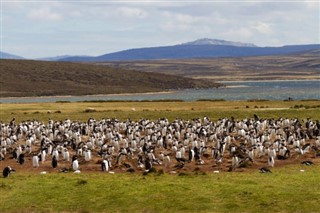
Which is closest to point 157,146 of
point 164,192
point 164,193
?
point 164,192

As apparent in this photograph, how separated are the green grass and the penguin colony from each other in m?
3.08

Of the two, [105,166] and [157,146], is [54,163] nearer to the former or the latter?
[105,166]

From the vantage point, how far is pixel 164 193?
2461cm

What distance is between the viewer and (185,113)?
70.4 m

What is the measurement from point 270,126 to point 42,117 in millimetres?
32229

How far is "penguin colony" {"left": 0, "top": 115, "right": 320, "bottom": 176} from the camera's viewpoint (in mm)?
33312

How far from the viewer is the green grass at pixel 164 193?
22969 millimetres

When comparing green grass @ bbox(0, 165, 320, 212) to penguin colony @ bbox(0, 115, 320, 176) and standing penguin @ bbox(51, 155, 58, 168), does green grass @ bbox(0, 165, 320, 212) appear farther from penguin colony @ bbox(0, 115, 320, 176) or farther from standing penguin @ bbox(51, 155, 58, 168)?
standing penguin @ bbox(51, 155, 58, 168)

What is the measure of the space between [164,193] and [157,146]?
53.4 ft

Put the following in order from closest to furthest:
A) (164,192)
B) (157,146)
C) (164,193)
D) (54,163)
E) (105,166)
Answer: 1. (164,193)
2. (164,192)
3. (105,166)
4. (54,163)
5. (157,146)

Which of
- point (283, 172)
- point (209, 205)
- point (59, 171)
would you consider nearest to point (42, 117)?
point (59, 171)

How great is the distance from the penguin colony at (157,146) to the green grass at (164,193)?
3.08m

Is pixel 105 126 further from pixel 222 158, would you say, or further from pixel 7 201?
pixel 7 201

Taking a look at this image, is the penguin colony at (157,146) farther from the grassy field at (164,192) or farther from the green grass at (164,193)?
→ the green grass at (164,193)
